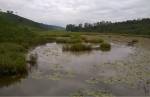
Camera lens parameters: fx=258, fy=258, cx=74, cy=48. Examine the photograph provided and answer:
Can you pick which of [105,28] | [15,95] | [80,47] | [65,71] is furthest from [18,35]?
[105,28]

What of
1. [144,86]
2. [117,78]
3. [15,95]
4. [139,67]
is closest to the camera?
[15,95]

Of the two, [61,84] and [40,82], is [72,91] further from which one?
[40,82]

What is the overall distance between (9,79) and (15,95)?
300 cm

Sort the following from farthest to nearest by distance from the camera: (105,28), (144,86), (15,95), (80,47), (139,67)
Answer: (105,28) → (80,47) → (139,67) → (144,86) → (15,95)

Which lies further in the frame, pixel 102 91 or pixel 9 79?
pixel 9 79

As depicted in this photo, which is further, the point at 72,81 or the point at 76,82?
the point at 72,81

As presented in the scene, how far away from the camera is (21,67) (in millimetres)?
16859

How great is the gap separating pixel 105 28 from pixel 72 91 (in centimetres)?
11084

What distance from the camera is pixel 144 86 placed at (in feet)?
47.6

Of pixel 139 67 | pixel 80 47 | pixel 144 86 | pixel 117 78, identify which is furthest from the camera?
pixel 80 47

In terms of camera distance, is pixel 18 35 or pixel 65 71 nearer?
pixel 65 71

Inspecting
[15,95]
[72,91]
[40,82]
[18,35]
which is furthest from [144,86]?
[18,35]

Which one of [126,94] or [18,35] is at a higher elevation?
[18,35]

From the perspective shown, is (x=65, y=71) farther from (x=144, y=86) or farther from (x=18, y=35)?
(x=18, y=35)
